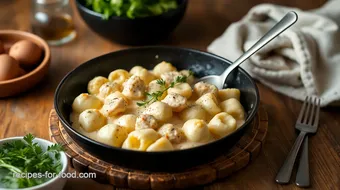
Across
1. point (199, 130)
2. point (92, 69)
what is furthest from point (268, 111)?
point (92, 69)

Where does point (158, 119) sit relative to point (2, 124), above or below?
above

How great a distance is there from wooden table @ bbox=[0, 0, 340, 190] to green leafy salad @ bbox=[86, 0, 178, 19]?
0.18 meters

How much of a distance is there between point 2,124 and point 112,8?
67 cm

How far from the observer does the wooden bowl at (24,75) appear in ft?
5.85

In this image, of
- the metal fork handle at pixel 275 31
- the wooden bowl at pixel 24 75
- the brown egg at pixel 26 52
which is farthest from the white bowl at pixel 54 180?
the metal fork handle at pixel 275 31

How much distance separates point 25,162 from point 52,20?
1007 mm

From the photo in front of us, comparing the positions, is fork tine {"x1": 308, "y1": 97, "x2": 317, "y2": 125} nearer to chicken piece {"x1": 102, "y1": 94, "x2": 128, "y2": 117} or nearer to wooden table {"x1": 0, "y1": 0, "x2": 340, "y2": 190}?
wooden table {"x1": 0, "y1": 0, "x2": 340, "y2": 190}

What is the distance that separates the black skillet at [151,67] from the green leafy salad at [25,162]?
0.10m

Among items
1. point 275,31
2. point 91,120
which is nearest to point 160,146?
point 91,120

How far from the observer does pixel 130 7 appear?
79.9 inches

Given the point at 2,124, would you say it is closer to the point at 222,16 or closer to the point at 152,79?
the point at 152,79

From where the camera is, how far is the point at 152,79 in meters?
1.77

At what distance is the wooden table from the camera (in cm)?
146

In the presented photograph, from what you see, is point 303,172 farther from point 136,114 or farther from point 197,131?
point 136,114
